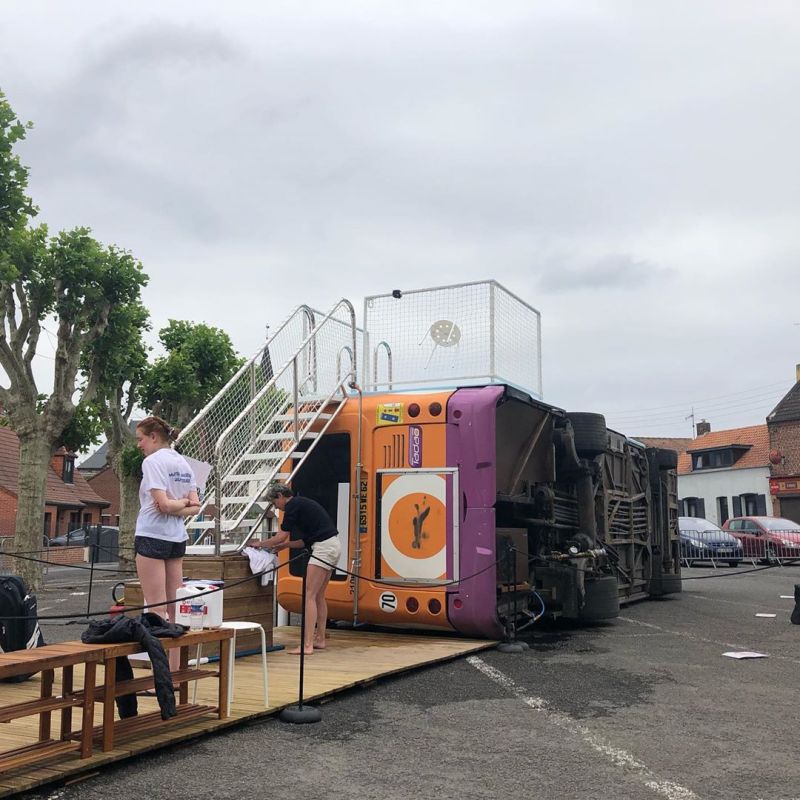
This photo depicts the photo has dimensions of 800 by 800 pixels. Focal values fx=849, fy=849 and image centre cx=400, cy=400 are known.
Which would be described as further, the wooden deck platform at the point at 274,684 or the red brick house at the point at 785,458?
the red brick house at the point at 785,458

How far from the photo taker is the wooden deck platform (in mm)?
4441

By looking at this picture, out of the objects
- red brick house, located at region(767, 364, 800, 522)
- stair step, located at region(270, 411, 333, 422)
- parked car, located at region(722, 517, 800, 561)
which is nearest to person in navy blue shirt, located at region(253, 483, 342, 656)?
stair step, located at region(270, 411, 333, 422)

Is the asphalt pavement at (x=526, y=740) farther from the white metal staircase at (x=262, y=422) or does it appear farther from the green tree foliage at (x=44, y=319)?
the green tree foliage at (x=44, y=319)

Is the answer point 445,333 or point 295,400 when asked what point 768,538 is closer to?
point 445,333

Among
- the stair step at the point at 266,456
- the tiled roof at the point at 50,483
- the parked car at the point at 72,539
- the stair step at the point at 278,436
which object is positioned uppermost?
the tiled roof at the point at 50,483

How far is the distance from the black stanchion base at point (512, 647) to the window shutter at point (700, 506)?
4101 centimetres

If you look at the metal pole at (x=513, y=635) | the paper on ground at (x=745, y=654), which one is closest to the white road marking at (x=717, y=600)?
the paper on ground at (x=745, y=654)

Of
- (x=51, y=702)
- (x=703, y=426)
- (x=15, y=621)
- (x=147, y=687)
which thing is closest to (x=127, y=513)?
(x=15, y=621)

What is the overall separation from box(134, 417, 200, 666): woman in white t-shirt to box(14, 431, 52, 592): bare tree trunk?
12964mm

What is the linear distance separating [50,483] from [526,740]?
43.4 metres

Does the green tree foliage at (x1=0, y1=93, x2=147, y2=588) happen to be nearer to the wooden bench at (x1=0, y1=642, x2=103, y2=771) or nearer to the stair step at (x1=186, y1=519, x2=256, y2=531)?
the stair step at (x1=186, y1=519, x2=256, y2=531)

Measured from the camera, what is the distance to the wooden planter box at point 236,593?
7.89 m

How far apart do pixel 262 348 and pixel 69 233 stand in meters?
10.9

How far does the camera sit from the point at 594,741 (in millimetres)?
5250
